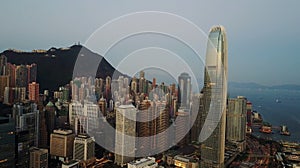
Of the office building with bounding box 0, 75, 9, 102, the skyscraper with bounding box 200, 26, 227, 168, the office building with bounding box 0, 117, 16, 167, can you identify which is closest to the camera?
the office building with bounding box 0, 117, 16, 167

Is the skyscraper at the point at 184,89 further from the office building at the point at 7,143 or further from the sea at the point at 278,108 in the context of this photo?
the sea at the point at 278,108

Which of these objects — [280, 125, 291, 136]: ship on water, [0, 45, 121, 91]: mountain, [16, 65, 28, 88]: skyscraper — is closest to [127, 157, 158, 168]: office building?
[0, 45, 121, 91]: mountain

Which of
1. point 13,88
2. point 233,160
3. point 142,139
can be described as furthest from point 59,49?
point 233,160

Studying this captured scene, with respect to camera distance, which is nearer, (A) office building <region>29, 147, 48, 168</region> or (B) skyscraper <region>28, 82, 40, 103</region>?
(A) office building <region>29, 147, 48, 168</region>

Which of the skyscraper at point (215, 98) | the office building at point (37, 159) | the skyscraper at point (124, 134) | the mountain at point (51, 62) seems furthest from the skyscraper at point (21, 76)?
the skyscraper at point (215, 98)

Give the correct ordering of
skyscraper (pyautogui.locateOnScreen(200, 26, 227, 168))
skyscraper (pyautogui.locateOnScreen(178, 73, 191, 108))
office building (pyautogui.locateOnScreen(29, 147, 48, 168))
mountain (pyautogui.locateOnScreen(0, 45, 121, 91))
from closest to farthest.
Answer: skyscraper (pyautogui.locateOnScreen(178, 73, 191, 108)) < office building (pyautogui.locateOnScreen(29, 147, 48, 168)) < skyscraper (pyautogui.locateOnScreen(200, 26, 227, 168)) < mountain (pyautogui.locateOnScreen(0, 45, 121, 91))

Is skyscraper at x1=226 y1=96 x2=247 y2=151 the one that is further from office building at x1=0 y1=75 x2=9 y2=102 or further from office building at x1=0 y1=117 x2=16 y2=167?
office building at x1=0 y1=75 x2=9 y2=102

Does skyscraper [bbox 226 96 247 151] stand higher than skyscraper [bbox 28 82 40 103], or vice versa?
skyscraper [bbox 28 82 40 103]

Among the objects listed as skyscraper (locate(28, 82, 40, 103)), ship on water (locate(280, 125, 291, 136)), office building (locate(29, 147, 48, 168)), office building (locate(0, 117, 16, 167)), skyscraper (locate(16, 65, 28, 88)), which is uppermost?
skyscraper (locate(16, 65, 28, 88))
